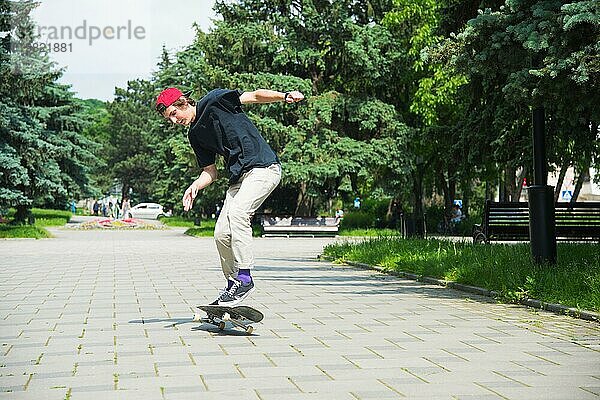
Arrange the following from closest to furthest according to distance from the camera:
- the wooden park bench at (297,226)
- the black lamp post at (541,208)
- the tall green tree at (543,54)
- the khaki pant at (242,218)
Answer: the khaki pant at (242,218), the tall green tree at (543,54), the black lamp post at (541,208), the wooden park bench at (297,226)

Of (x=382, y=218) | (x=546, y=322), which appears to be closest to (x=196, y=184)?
(x=546, y=322)

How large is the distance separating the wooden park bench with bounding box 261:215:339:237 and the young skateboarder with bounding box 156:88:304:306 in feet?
100

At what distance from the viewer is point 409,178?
39.4 meters

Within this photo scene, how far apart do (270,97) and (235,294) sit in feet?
5.65

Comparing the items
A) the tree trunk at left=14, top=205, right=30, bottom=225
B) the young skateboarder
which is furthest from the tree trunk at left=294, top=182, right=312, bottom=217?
the young skateboarder

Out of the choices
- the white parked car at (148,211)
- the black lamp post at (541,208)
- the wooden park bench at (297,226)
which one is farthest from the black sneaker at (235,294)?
the white parked car at (148,211)

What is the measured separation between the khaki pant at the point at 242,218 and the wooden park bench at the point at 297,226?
3060cm

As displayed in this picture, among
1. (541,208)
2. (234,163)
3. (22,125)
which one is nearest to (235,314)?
(234,163)

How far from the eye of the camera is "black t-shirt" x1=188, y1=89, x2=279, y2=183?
7746 mm

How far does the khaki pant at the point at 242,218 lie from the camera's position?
299 inches

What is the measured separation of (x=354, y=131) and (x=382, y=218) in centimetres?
682

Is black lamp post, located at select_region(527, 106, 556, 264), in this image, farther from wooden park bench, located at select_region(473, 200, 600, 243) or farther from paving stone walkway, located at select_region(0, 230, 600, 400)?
wooden park bench, located at select_region(473, 200, 600, 243)

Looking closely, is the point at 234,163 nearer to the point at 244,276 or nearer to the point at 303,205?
the point at 244,276

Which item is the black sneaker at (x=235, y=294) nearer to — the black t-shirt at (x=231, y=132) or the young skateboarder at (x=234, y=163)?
the young skateboarder at (x=234, y=163)
